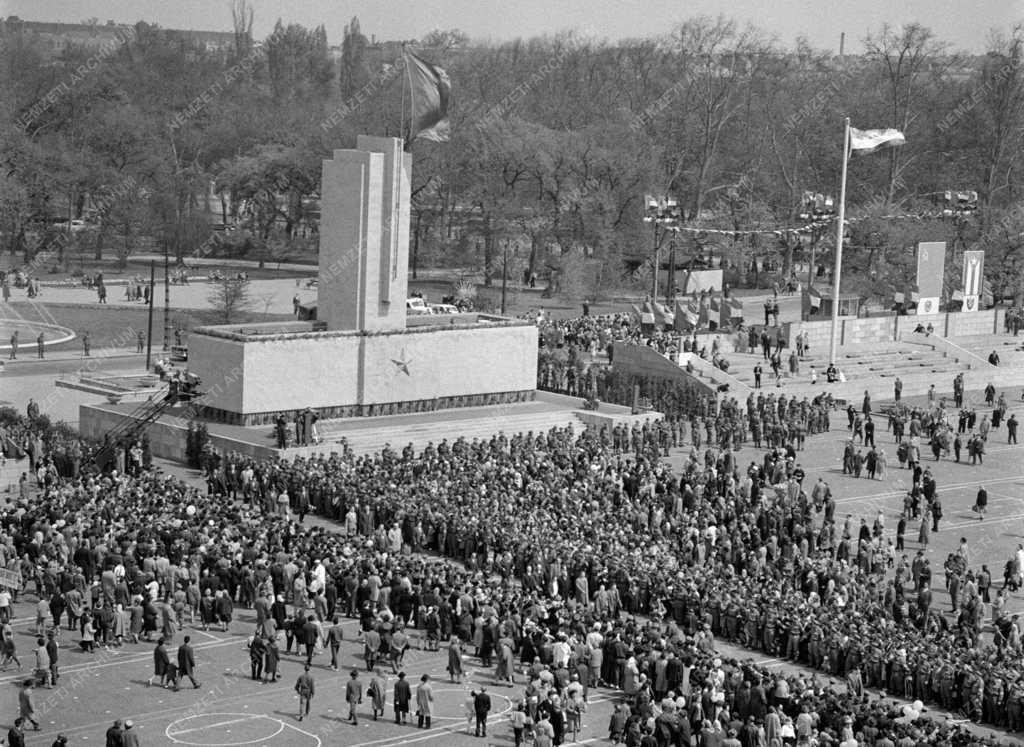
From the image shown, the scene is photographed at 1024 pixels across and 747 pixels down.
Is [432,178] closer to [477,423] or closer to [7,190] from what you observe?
[7,190]

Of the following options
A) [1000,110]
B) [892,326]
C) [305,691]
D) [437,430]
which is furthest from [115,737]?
[1000,110]

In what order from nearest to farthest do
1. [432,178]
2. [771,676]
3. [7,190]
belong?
[771,676] → [7,190] → [432,178]

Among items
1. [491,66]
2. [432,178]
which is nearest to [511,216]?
[432,178]

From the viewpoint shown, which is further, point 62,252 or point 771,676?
point 62,252

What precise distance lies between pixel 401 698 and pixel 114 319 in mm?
40284

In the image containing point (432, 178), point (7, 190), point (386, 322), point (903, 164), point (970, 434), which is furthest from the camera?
point (903, 164)

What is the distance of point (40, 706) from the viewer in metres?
26.3

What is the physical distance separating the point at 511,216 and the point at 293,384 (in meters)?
34.6

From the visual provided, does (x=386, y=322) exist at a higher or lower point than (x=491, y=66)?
lower

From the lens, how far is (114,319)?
6412 cm

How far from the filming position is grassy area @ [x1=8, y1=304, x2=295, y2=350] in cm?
6106

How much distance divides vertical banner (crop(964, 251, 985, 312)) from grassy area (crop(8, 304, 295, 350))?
75.4ft

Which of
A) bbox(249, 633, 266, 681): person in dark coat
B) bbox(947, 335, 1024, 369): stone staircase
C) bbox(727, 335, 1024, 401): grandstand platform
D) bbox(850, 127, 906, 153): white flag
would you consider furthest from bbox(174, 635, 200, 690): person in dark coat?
bbox(947, 335, 1024, 369): stone staircase

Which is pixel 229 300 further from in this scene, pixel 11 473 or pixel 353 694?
pixel 353 694
